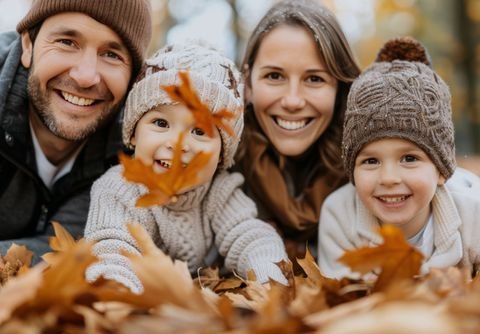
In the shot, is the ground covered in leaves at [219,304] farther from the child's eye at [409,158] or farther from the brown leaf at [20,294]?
the child's eye at [409,158]

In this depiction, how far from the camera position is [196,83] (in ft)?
8.14

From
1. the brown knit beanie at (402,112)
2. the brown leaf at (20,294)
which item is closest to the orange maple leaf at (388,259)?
the brown leaf at (20,294)

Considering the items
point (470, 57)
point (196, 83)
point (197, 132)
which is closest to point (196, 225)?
point (197, 132)

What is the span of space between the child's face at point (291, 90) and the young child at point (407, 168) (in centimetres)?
40

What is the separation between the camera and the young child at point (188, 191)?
2414mm

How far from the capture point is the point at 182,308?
1.29 meters

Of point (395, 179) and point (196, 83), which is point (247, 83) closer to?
point (196, 83)

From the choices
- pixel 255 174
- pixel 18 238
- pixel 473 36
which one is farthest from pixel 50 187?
pixel 473 36

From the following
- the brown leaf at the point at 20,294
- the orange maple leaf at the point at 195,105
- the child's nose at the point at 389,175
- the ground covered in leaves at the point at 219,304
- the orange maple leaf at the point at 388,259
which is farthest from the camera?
the child's nose at the point at 389,175

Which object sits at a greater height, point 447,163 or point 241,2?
point 241,2

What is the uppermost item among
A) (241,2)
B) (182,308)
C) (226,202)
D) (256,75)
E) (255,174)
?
(241,2)

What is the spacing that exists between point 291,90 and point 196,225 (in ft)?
2.78

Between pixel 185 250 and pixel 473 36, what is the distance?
1120cm

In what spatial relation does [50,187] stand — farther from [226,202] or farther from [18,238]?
[226,202]
